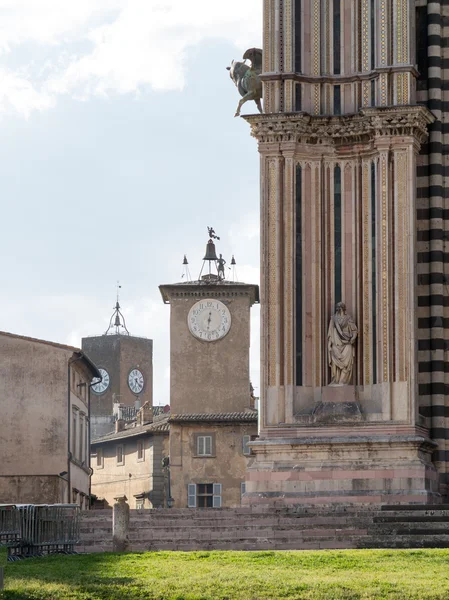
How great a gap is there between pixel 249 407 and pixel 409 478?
44.6 metres

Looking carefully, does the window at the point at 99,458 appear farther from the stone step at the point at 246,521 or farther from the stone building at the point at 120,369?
the stone step at the point at 246,521

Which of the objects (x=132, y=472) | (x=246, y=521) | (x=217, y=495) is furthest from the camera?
(x=132, y=472)

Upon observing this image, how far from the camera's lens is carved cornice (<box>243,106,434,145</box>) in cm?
4159

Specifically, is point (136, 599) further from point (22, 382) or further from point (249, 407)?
point (249, 407)

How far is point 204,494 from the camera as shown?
79375 millimetres

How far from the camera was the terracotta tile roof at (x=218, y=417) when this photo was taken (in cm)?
8031

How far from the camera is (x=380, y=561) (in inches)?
1167

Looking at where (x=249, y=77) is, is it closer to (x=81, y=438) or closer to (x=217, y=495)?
(x=81, y=438)

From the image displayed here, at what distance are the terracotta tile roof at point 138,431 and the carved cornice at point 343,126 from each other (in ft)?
139

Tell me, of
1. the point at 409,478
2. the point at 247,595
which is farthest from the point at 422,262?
the point at 247,595

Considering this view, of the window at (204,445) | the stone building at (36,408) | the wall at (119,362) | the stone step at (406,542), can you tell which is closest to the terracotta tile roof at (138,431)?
the window at (204,445)

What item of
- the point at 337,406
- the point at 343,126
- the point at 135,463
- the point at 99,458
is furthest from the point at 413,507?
the point at 99,458

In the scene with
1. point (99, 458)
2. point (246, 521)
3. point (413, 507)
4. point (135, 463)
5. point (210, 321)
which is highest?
point (210, 321)

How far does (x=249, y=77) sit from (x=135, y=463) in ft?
152
